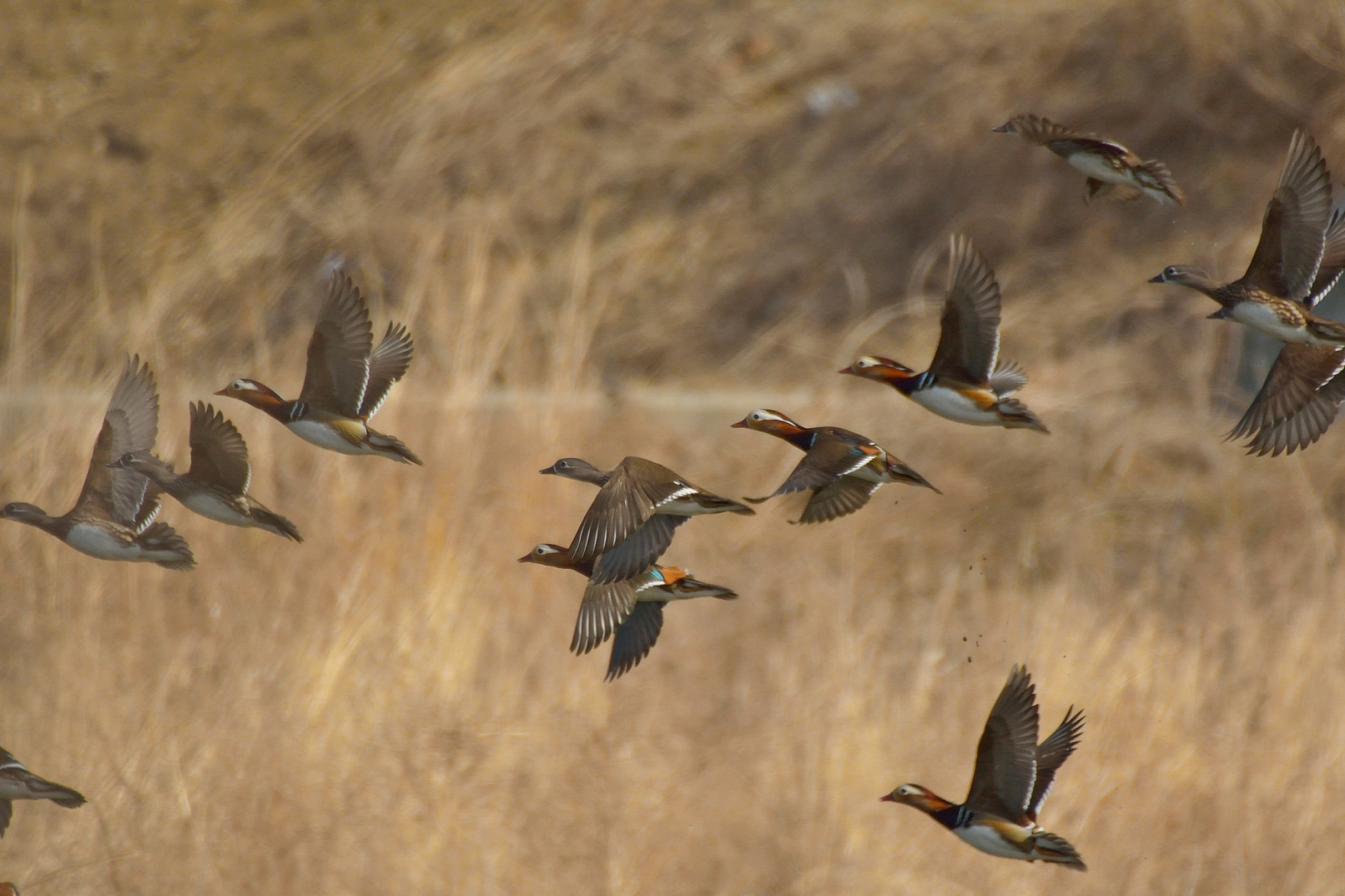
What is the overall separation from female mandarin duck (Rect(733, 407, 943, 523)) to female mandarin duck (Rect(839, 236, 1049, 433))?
0.30m

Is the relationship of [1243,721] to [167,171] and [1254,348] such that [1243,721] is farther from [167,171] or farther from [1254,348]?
[167,171]

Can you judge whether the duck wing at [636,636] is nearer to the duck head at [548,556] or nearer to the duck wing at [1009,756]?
the duck head at [548,556]

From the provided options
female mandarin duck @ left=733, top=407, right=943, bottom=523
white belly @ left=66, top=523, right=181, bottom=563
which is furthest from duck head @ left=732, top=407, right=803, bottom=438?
white belly @ left=66, top=523, right=181, bottom=563

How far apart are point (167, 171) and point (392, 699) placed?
4.23 metres

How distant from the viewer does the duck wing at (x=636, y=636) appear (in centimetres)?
634

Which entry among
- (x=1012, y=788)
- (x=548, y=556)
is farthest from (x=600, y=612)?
(x=1012, y=788)

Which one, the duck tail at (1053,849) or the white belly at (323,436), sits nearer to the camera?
the duck tail at (1053,849)

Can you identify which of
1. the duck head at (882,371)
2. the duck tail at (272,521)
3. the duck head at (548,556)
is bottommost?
the duck tail at (272,521)

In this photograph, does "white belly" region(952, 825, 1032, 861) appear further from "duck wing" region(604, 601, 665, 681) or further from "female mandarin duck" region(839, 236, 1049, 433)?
"female mandarin duck" region(839, 236, 1049, 433)

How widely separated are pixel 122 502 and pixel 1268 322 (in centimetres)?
524

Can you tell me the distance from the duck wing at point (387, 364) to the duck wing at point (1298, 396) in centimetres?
359

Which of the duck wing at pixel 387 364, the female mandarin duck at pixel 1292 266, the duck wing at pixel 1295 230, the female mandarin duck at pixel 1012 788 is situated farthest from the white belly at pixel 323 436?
the duck wing at pixel 1295 230

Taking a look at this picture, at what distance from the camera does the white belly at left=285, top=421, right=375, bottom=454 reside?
6.65 meters

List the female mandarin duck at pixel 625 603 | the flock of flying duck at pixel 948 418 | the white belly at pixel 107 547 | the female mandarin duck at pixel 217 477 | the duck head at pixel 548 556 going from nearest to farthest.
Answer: the flock of flying duck at pixel 948 418, the female mandarin duck at pixel 625 603, the duck head at pixel 548 556, the female mandarin duck at pixel 217 477, the white belly at pixel 107 547
